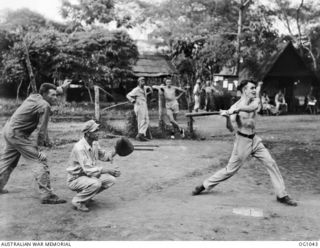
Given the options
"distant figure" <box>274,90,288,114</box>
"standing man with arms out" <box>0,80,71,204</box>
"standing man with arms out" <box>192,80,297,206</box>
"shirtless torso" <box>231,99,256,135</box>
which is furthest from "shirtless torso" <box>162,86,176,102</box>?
"distant figure" <box>274,90,288,114</box>

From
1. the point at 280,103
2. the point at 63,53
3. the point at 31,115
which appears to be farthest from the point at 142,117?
the point at 280,103

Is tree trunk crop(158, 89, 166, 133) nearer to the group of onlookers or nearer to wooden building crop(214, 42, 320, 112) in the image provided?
the group of onlookers

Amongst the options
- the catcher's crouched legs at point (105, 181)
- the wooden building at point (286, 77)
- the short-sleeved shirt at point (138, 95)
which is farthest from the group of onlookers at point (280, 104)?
the catcher's crouched legs at point (105, 181)

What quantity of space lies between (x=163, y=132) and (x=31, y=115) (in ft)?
23.7

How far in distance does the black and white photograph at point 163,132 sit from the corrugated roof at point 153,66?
0.10m

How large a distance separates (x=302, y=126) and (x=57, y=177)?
12.3 metres

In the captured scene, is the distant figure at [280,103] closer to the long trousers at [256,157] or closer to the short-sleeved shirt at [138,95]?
the short-sleeved shirt at [138,95]

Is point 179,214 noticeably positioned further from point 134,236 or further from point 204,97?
point 204,97

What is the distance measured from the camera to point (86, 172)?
5477mm

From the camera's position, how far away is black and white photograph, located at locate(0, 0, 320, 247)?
5141mm

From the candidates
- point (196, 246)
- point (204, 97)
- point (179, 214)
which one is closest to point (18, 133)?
point (179, 214)

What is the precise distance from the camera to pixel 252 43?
26.8 metres

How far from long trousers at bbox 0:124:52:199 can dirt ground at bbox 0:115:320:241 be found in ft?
0.89

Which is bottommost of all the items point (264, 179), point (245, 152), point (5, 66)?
point (264, 179)
